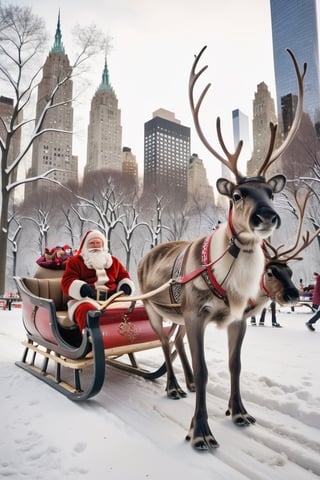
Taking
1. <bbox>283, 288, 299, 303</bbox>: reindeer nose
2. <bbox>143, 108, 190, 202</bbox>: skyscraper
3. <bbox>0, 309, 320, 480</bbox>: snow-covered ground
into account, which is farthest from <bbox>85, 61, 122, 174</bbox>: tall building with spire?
<bbox>283, 288, 299, 303</bbox>: reindeer nose

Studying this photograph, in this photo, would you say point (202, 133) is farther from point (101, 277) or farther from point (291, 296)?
point (101, 277)

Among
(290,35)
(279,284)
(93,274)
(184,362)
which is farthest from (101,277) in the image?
(290,35)

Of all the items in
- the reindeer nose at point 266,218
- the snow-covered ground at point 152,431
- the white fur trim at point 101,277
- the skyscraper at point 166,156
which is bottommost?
the snow-covered ground at point 152,431

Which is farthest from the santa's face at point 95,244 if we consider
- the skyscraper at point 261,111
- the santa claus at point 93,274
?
the skyscraper at point 261,111

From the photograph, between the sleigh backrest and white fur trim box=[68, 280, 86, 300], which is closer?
white fur trim box=[68, 280, 86, 300]

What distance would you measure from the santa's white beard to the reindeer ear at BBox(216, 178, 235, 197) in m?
2.01

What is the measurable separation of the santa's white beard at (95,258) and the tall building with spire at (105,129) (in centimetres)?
4201

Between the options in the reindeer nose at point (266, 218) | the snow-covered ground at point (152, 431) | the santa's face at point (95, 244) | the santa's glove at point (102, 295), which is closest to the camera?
the reindeer nose at point (266, 218)

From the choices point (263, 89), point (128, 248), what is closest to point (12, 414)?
point (128, 248)

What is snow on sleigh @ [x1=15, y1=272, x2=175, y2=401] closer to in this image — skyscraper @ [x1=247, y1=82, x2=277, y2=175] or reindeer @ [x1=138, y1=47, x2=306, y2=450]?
reindeer @ [x1=138, y1=47, x2=306, y2=450]

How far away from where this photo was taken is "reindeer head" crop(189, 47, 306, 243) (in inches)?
68.6

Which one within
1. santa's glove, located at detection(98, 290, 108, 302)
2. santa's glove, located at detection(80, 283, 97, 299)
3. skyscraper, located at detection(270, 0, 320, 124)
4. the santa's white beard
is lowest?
santa's glove, located at detection(98, 290, 108, 302)

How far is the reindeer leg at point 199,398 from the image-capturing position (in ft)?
6.60

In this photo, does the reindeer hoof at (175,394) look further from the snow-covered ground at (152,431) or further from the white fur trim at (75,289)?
the white fur trim at (75,289)
